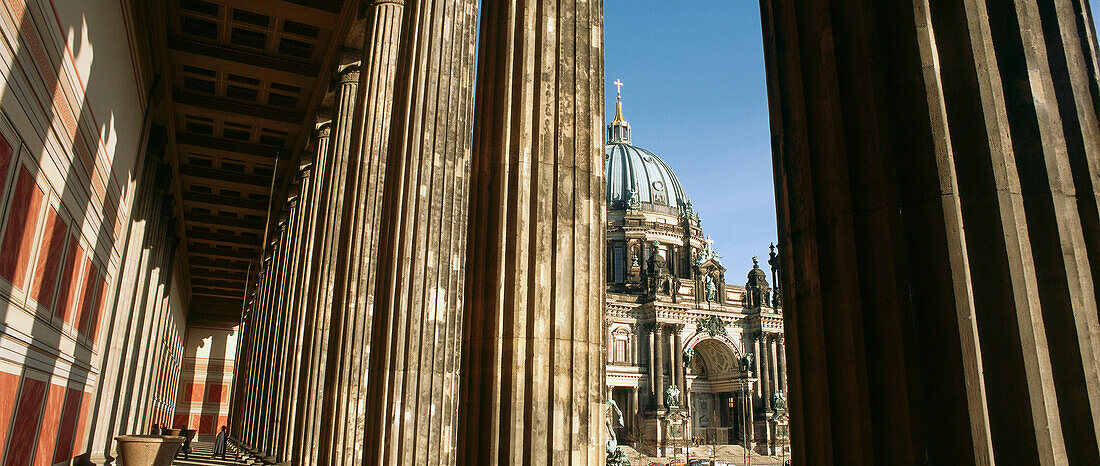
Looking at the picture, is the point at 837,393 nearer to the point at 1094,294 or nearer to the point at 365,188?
the point at 1094,294

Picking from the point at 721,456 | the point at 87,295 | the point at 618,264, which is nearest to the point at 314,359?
the point at 87,295

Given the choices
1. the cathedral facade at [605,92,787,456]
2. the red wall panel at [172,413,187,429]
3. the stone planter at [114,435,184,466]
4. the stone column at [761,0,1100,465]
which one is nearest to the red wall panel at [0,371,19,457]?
the stone planter at [114,435,184,466]

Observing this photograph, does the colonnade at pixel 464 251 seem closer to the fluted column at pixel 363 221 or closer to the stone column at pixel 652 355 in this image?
the fluted column at pixel 363 221

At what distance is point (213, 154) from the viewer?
83.6 feet

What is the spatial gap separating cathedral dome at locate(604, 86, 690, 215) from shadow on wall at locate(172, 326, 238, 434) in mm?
42156

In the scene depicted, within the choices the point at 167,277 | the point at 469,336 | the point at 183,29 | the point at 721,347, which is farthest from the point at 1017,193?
the point at 721,347

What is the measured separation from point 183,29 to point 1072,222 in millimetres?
20248

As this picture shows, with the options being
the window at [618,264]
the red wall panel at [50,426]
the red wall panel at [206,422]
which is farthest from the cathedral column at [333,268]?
the window at [618,264]

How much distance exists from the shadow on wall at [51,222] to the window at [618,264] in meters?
62.1

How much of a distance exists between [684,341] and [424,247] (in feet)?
195

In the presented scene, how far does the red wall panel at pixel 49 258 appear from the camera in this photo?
947cm

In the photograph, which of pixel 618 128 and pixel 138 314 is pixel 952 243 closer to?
pixel 138 314

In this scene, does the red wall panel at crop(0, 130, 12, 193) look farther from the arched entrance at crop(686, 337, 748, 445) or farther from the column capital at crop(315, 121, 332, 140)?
the arched entrance at crop(686, 337, 748, 445)

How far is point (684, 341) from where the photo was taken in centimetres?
6619
